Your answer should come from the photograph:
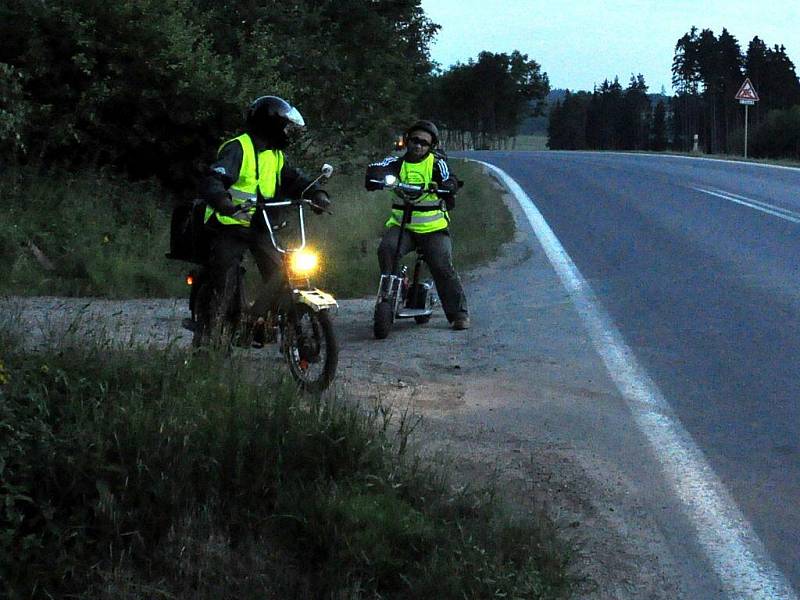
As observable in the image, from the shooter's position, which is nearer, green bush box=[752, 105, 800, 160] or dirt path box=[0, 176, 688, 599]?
dirt path box=[0, 176, 688, 599]

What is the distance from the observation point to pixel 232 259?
23.9 ft

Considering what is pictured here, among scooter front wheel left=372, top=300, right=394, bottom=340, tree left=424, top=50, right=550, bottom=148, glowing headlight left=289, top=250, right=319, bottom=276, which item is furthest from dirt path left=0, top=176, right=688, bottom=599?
tree left=424, top=50, right=550, bottom=148

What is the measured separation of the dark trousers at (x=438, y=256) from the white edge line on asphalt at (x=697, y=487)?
1042mm

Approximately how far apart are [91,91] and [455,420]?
8181mm

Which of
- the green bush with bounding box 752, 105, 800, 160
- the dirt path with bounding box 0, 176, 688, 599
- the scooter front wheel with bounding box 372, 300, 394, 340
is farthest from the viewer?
the green bush with bounding box 752, 105, 800, 160

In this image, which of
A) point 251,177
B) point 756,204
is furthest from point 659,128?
point 251,177

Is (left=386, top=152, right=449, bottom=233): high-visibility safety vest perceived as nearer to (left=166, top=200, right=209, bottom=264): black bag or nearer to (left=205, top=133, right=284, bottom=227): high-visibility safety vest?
(left=205, top=133, right=284, bottom=227): high-visibility safety vest

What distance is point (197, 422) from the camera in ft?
17.0

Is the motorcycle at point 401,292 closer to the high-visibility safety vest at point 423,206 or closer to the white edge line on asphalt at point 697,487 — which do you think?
the high-visibility safety vest at point 423,206

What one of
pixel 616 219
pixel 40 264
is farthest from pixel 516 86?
pixel 40 264

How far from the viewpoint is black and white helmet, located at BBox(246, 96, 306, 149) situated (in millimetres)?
7016

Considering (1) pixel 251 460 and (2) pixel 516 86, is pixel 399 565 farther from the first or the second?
(2) pixel 516 86

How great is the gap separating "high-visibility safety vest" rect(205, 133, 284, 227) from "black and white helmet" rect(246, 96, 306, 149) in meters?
Result: 0.08

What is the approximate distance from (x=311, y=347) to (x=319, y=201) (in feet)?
3.09
